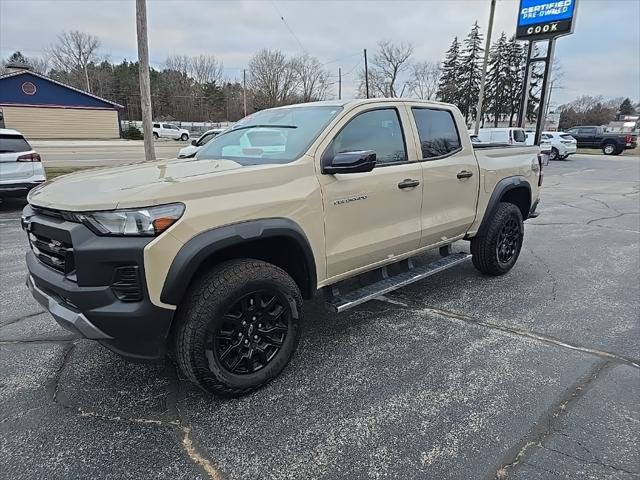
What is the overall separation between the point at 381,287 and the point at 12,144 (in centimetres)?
817

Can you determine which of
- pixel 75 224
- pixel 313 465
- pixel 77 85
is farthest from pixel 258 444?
pixel 77 85

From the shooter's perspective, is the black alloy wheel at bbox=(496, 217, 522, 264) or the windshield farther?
the black alloy wheel at bbox=(496, 217, 522, 264)

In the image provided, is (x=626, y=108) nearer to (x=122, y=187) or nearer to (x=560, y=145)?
(x=560, y=145)

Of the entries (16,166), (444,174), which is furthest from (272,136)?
(16,166)

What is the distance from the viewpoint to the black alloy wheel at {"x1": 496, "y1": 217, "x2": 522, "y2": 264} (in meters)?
5.01

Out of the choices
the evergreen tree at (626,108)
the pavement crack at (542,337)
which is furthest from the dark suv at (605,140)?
the evergreen tree at (626,108)

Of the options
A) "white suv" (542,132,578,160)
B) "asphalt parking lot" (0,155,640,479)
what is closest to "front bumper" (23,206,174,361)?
"asphalt parking lot" (0,155,640,479)

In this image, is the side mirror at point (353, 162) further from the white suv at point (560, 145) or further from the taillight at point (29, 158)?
the white suv at point (560, 145)

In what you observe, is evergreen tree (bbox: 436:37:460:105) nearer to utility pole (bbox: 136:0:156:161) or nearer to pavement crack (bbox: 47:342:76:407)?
utility pole (bbox: 136:0:156:161)

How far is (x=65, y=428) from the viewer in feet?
8.29

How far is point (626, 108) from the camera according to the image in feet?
329

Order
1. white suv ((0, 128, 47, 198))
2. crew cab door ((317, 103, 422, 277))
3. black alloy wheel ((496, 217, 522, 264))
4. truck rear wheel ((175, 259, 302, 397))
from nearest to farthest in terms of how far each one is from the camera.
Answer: truck rear wheel ((175, 259, 302, 397))
crew cab door ((317, 103, 422, 277))
black alloy wheel ((496, 217, 522, 264))
white suv ((0, 128, 47, 198))

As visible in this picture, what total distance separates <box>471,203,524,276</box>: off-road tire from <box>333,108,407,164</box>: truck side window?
5.28ft

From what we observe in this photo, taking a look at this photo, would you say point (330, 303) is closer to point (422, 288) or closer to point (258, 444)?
point (258, 444)
